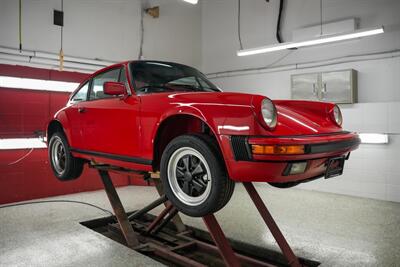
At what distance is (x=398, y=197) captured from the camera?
200 inches

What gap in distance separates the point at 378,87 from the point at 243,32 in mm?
3096

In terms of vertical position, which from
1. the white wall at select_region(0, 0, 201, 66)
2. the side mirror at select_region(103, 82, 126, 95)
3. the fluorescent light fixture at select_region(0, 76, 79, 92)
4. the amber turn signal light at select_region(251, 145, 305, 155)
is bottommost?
the amber turn signal light at select_region(251, 145, 305, 155)

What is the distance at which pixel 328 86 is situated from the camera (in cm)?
561

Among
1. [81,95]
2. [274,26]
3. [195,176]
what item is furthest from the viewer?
[274,26]

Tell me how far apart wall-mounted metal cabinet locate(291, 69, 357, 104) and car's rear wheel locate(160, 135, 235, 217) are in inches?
172

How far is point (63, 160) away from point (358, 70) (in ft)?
16.3

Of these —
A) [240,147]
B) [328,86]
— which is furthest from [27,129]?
[328,86]

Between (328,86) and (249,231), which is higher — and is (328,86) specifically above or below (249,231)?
above

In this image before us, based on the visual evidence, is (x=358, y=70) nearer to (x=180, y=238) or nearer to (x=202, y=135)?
(x=180, y=238)

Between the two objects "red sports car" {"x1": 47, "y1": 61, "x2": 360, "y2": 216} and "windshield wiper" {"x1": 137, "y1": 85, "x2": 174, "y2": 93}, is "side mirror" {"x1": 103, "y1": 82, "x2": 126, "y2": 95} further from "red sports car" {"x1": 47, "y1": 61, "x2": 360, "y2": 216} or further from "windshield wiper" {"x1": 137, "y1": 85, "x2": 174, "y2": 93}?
"windshield wiper" {"x1": 137, "y1": 85, "x2": 174, "y2": 93}

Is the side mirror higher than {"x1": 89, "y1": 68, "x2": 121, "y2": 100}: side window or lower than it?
lower

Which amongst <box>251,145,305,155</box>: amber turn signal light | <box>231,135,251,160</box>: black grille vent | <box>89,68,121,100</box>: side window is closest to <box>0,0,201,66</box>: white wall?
<box>89,68,121,100</box>: side window

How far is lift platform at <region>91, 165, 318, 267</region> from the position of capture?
2477 mm

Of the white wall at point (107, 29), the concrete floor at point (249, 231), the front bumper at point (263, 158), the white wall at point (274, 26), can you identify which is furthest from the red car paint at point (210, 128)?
the white wall at point (274, 26)
